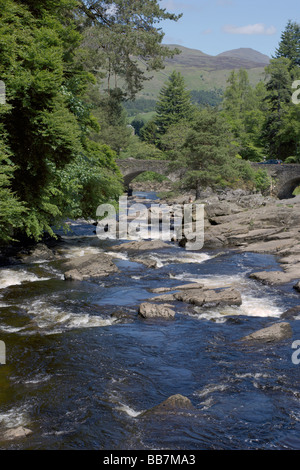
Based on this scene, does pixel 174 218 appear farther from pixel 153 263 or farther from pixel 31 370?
pixel 31 370

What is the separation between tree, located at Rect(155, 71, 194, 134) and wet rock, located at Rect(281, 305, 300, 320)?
280 feet

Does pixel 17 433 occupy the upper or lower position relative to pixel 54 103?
lower

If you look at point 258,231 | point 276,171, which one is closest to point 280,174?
point 276,171

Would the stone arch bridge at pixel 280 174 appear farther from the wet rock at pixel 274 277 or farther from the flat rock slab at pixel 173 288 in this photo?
the flat rock slab at pixel 173 288

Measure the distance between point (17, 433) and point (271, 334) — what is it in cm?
810

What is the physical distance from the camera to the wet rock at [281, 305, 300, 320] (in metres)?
16.7

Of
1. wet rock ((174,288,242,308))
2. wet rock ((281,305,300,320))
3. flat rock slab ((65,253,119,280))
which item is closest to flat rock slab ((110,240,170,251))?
flat rock slab ((65,253,119,280))

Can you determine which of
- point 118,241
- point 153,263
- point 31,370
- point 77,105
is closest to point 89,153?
point 77,105

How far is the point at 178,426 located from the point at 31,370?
4352 millimetres

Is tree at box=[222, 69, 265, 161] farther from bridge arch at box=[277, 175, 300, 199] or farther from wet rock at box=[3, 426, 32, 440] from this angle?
wet rock at box=[3, 426, 32, 440]

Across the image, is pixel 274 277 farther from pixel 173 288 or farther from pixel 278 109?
pixel 278 109

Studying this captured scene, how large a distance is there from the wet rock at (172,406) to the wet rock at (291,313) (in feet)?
23.3

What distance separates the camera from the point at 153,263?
2511 cm

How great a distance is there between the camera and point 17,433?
9.34 m
